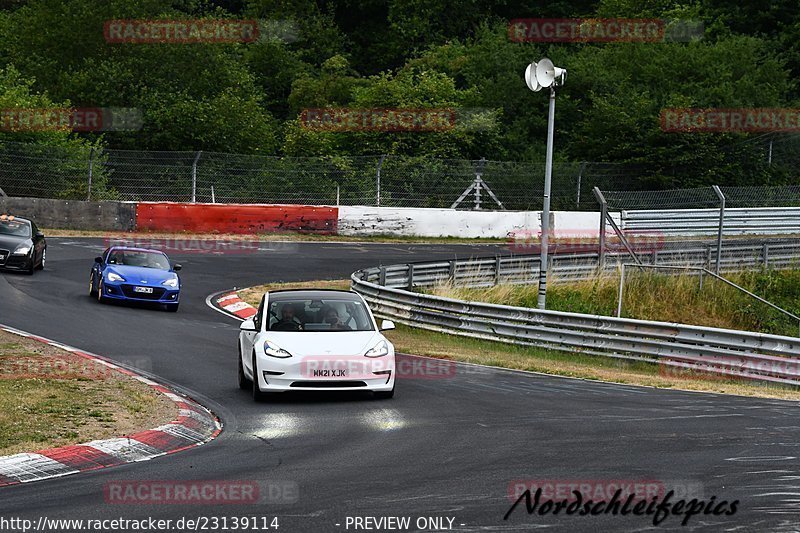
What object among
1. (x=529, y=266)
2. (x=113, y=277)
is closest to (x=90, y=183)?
(x=113, y=277)

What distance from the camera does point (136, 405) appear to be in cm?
1294

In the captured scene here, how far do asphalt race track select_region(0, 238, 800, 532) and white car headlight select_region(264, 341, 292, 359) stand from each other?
1.97 ft

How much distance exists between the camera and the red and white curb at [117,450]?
9391 mm

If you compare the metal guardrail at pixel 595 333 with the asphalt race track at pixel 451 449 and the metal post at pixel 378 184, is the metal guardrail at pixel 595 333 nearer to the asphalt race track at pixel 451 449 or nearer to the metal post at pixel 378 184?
the asphalt race track at pixel 451 449

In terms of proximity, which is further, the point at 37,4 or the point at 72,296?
the point at 37,4

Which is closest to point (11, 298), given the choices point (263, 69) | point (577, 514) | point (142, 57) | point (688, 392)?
point (688, 392)

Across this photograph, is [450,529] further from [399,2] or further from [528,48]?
[399,2]

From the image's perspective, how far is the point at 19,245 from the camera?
1072 inches

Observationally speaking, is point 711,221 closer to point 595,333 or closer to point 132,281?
point 595,333

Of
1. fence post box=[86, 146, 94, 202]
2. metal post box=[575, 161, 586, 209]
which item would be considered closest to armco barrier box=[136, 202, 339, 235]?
fence post box=[86, 146, 94, 202]

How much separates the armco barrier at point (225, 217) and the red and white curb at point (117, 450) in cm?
2388

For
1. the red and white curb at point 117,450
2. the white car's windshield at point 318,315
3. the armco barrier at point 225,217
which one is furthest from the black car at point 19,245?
the red and white curb at point 117,450

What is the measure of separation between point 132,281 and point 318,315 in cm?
1006

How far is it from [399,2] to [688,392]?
56.9m
